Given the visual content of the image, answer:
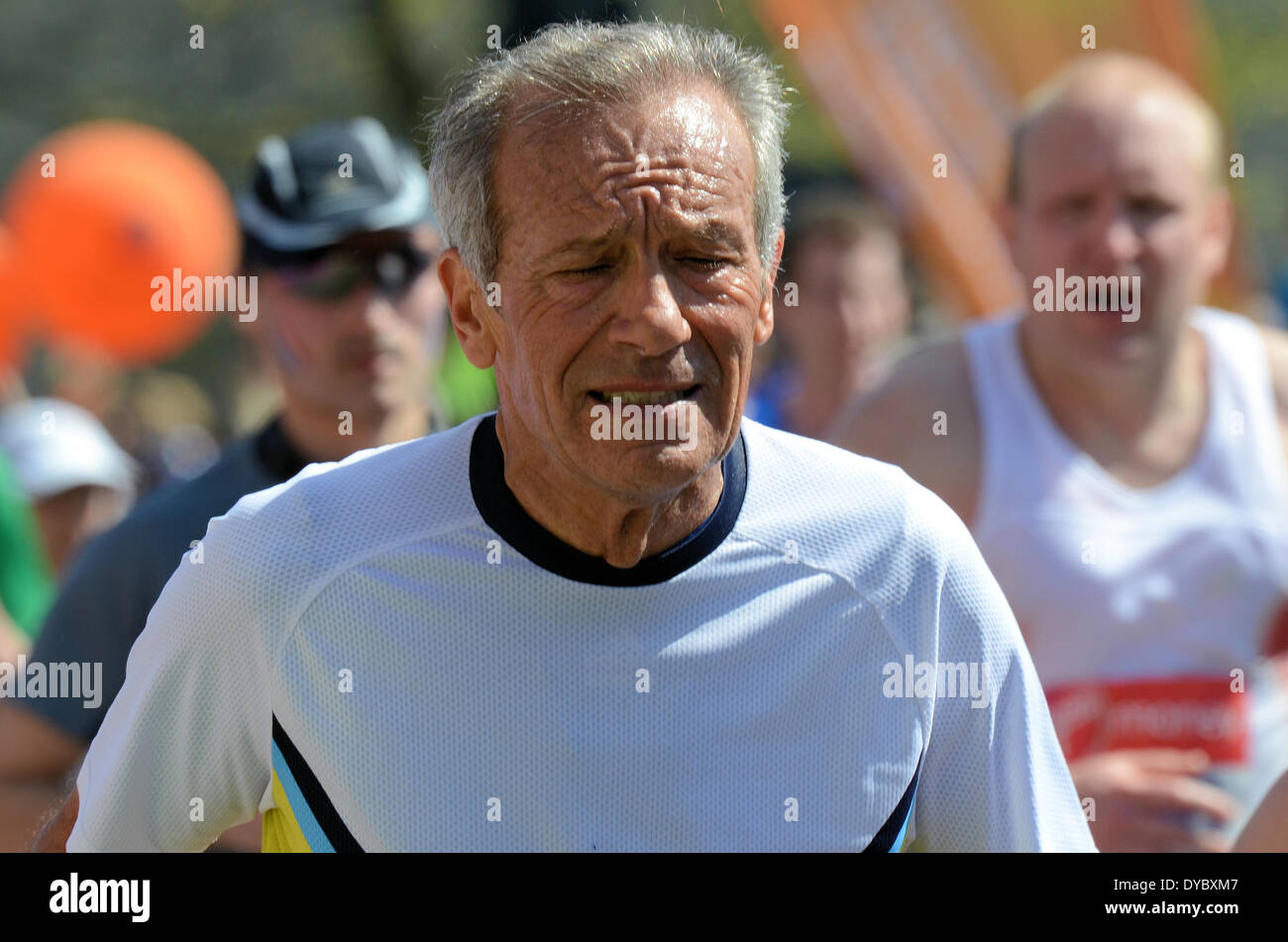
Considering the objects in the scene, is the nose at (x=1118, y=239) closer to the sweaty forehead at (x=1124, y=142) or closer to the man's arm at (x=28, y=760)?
the sweaty forehead at (x=1124, y=142)

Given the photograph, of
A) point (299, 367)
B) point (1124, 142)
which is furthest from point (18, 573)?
point (1124, 142)

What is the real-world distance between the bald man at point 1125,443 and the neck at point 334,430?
108 cm

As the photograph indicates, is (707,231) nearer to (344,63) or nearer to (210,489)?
(210,489)

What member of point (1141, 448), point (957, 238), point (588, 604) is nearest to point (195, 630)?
point (588, 604)

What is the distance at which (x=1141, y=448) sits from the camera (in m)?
3.83

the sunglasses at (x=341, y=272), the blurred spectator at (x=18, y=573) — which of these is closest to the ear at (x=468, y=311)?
the sunglasses at (x=341, y=272)

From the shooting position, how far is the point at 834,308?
6.55 m

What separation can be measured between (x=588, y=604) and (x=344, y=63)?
19923 millimetres

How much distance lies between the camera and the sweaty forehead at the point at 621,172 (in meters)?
1.99

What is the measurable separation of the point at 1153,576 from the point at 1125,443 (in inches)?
13.7

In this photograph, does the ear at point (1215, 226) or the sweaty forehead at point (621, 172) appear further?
the ear at point (1215, 226)

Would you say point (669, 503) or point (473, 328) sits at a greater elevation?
point (473, 328)

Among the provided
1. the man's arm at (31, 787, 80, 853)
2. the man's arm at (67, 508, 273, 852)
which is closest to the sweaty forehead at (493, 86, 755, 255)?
the man's arm at (67, 508, 273, 852)

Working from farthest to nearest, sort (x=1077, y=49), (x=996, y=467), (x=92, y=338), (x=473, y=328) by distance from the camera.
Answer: (x=92, y=338) < (x=1077, y=49) < (x=996, y=467) < (x=473, y=328)
